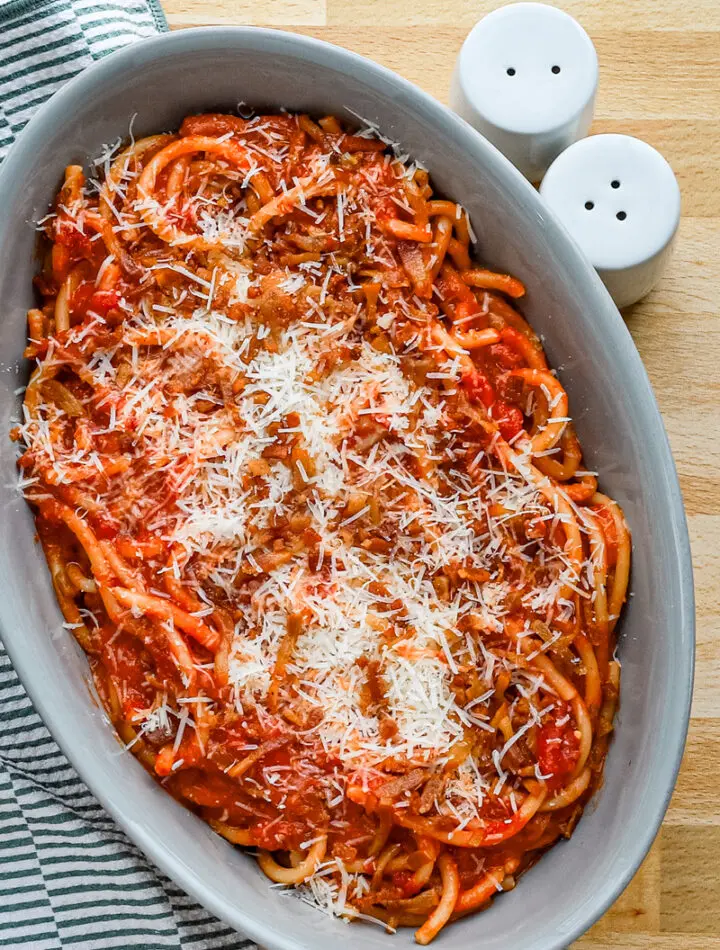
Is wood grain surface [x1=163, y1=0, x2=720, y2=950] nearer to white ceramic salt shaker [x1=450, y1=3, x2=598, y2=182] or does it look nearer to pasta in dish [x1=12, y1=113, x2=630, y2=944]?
white ceramic salt shaker [x1=450, y1=3, x2=598, y2=182]

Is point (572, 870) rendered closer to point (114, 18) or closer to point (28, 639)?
point (28, 639)

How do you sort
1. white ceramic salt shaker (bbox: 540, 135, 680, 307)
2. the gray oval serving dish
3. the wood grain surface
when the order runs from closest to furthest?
the gray oval serving dish < white ceramic salt shaker (bbox: 540, 135, 680, 307) < the wood grain surface

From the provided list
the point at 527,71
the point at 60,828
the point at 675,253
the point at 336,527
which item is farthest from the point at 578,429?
the point at 60,828

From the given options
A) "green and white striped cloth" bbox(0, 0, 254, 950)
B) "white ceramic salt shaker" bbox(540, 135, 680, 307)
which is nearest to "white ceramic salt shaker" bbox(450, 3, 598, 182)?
"white ceramic salt shaker" bbox(540, 135, 680, 307)

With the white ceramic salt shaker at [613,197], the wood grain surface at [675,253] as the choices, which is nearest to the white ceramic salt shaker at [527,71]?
the white ceramic salt shaker at [613,197]

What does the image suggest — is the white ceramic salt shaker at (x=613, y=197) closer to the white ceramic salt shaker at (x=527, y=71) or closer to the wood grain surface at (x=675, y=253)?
the white ceramic salt shaker at (x=527, y=71)

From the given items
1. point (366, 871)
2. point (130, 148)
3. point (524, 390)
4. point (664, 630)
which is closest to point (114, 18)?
point (130, 148)

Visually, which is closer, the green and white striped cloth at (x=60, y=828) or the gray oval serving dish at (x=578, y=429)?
the gray oval serving dish at (x=578, y=429)
